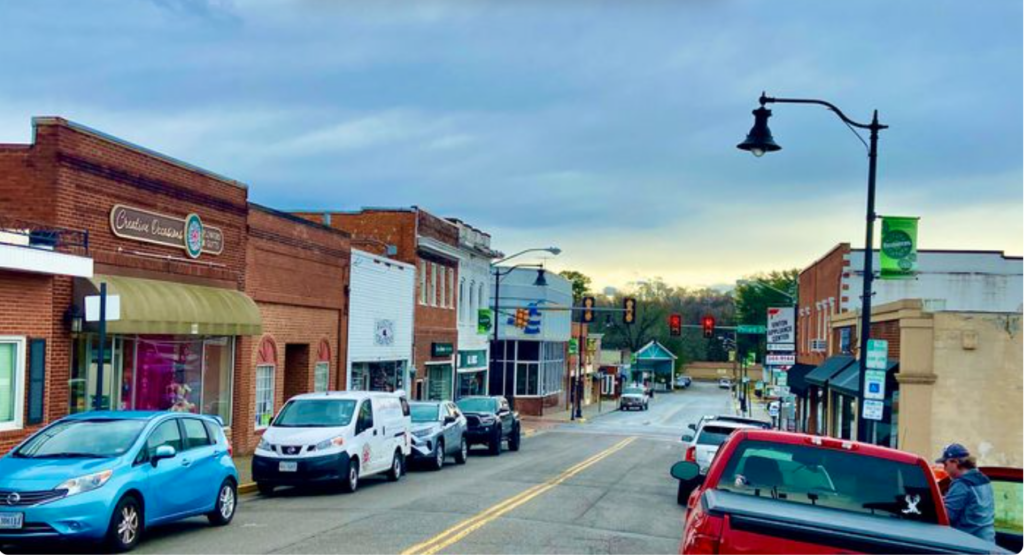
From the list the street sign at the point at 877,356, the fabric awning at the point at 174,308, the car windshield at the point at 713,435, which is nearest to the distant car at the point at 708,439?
the car windshield at the point at 713,435

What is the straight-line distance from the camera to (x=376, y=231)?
43.0 m

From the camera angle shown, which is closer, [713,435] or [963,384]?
[713,435]

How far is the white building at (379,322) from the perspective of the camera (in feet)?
118

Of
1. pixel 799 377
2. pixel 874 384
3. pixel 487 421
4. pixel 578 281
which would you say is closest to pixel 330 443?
pixel 874 384

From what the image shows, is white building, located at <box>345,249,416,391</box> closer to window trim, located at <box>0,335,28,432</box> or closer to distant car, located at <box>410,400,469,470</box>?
distant car, located at <box>410,400,469,470</box>

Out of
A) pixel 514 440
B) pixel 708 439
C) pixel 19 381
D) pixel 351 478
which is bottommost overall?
pixel 514 440

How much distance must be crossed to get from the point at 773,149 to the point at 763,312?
112075mm

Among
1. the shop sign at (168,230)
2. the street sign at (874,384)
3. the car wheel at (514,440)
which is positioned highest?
the shop sign at (168,230)

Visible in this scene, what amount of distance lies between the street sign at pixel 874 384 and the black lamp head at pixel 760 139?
4.27m

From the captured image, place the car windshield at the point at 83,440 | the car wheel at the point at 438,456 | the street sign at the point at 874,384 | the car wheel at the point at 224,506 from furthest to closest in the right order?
the car wheel at the point at 438,456 → the street sign at the point at 874,384 → the car wheel at the point at 224,506 → the car windshield at the point at 83,440

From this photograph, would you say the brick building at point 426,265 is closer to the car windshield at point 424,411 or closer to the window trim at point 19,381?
the car windshield at point 424,411

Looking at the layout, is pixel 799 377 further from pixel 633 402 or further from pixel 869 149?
pixel 633 402

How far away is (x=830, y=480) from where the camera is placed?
8.31 metres

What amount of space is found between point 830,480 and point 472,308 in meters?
44.9
